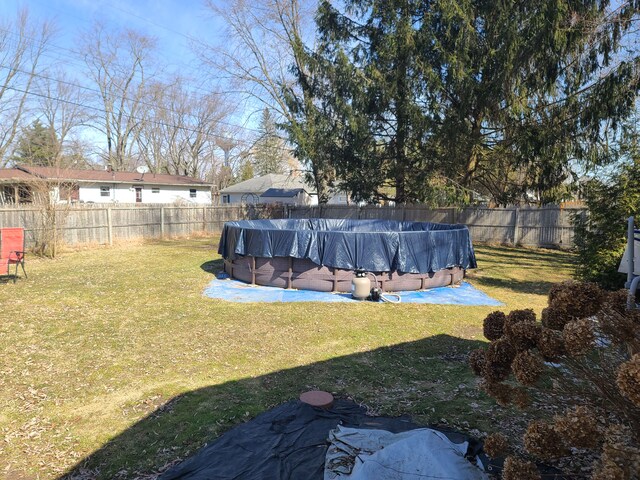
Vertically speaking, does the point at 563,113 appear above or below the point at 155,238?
above

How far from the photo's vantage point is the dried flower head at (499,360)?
2.03 meters

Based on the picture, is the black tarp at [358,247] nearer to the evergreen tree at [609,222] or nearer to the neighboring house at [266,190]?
the evergreen tree at [609,222]

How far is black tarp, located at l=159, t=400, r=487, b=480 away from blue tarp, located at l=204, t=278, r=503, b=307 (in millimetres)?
4154

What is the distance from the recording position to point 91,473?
2678 millimetres

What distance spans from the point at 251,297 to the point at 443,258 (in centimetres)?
426

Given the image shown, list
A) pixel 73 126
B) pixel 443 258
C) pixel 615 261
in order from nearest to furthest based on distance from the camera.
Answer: pixel 615 261 < pixel 443 258 < pixel 73 126

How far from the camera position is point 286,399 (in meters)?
3.66

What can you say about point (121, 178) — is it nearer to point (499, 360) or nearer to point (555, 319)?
point (499, 360)

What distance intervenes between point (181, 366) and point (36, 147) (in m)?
33.5

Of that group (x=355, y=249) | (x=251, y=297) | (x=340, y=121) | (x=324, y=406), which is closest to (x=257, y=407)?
(x=324, y=406)

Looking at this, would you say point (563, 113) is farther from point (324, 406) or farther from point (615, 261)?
point (324, 406)

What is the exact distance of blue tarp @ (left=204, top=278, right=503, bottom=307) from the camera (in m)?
7.49

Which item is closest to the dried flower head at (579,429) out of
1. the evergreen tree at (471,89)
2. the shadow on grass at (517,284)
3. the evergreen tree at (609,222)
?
the evergreen tree at (609,222)

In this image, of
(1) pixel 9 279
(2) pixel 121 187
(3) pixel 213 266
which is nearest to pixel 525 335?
(3) pixel 213 266
